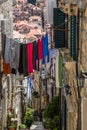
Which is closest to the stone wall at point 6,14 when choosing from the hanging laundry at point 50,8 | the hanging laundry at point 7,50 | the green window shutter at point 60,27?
the hanging laundry at point 50,8

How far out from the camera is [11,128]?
2067 cm

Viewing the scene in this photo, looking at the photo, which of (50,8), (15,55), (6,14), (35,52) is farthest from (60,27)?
(6,14)

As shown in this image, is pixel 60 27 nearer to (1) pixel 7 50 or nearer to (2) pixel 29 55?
(2) pixel 29 55

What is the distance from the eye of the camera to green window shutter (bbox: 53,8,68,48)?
46.9 feet

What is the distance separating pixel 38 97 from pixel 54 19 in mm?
25721

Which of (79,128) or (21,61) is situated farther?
(21,61)

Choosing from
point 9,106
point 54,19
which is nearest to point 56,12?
point 54,19

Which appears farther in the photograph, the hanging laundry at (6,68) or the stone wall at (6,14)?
the stone wall at (6,14)

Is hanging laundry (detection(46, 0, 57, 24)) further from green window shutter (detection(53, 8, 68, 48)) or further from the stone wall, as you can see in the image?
the stone wall

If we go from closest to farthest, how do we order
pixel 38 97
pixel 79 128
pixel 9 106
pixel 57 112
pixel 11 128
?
1. pixel 79 128
2. pixel 57 112
3. pixel 11 128
4. pixel 9 106
5. pixel 38 97

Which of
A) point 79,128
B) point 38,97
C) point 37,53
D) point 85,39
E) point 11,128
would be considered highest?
point 85,39

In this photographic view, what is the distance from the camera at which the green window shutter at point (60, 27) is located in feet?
46.9

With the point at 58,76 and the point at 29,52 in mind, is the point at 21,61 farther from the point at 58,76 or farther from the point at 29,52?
the point at 58,76

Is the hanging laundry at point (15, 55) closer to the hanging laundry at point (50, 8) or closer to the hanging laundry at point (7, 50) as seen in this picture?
the hanging laundry at point (7, 50)
